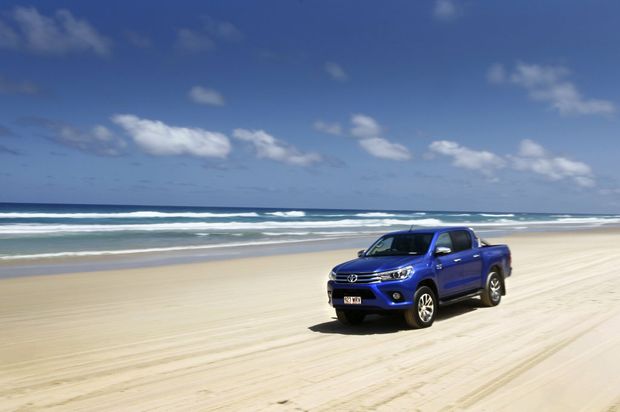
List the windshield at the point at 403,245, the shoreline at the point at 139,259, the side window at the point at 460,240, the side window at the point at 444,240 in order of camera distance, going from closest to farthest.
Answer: the windshield at the point at 403,245 < the side window at the point at 444,240 < the side window at the point at 460,240 < the shoreline at the point at 139,259

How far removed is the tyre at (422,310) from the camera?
870 centimetres

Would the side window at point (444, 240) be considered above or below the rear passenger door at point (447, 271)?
above

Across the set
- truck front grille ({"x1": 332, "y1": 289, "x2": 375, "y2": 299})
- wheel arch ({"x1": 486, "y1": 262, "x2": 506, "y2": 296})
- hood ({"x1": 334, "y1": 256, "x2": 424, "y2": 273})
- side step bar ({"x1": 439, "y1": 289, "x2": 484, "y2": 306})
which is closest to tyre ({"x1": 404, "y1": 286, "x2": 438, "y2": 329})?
side step bar ({"x1": 439, "y1": 289, "x2": 484, "y2": 306})

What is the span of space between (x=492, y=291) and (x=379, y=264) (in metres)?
3.05

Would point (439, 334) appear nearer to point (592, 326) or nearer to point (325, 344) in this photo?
point (325, 344)

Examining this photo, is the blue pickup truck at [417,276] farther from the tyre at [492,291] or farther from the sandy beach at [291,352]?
the sandy beach at [291,352]

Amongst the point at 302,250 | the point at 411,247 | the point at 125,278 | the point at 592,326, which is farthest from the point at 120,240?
the point at 592,326

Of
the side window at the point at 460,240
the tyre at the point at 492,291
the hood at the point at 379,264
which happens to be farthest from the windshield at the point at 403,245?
the tyre at the point at 492,291

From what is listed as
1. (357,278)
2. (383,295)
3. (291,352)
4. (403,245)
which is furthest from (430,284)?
(291,352)

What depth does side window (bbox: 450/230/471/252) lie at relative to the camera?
10.4m

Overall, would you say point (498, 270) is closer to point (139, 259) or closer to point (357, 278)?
point (357, 278)

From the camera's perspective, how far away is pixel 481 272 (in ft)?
35.1

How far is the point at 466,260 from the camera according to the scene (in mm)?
10328

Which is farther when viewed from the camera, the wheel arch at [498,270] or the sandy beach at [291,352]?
the wheel arch at [498,270]
